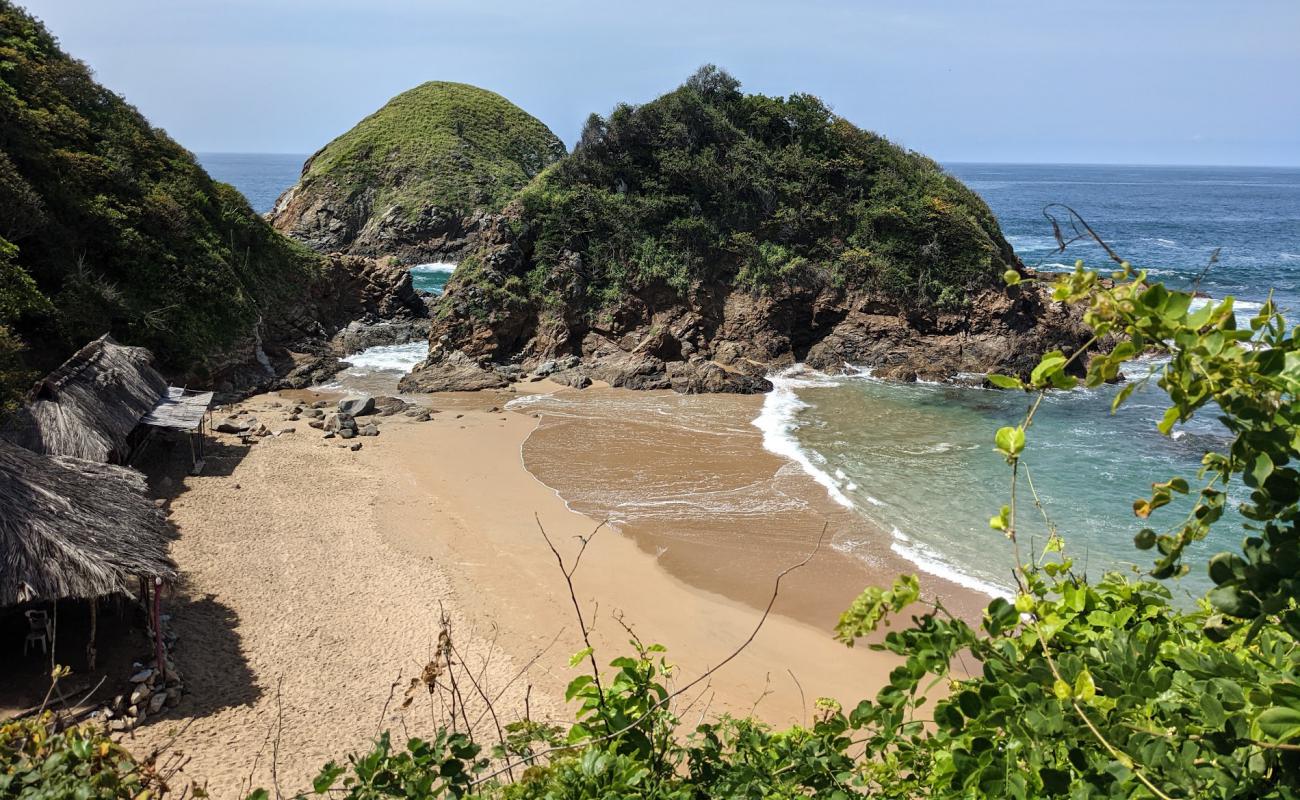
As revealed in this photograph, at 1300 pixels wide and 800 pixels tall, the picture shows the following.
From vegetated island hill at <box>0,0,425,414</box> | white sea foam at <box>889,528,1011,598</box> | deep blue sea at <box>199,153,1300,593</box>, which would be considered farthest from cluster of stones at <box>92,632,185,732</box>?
white sea foam at <box>889,528,1011,598</box>

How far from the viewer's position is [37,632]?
375 inches

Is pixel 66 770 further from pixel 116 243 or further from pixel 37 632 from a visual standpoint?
pixel 116 243

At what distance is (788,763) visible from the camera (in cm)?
278

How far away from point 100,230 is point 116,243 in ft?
1.75

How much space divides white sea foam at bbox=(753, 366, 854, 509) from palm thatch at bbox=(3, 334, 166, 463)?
1389 centimetres

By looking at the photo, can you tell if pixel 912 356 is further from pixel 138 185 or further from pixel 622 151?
pixel 138 185

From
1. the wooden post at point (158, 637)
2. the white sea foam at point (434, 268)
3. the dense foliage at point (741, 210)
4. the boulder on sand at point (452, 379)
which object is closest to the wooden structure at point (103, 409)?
the wooden post at point (158, 637)

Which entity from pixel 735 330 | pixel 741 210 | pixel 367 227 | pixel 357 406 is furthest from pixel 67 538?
pixel 367 227

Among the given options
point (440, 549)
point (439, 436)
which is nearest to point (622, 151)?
point (439, 436)

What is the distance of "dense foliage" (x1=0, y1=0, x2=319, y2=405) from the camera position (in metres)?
19.2

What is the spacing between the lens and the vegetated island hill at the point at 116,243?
1931 centimetres

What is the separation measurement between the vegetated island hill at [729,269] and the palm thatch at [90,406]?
1025 cm

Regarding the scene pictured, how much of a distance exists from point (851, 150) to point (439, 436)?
67.6ft

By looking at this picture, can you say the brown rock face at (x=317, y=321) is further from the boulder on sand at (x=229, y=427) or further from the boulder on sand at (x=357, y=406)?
the boulder on sand at (x=357, y=406)
